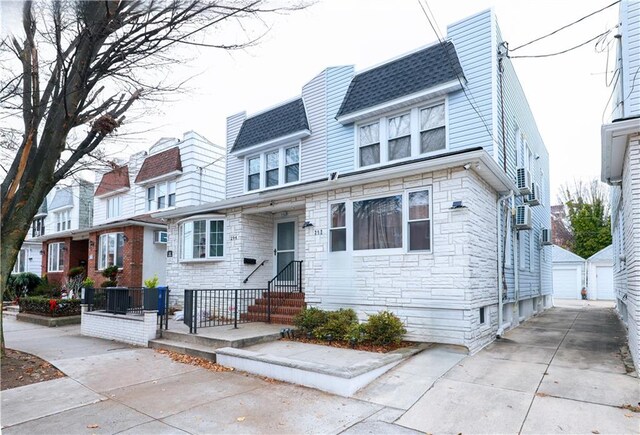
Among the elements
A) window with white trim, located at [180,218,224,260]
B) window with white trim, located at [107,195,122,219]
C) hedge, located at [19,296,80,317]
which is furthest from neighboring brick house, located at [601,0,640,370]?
window with white trim, located at [107,195,122,219]

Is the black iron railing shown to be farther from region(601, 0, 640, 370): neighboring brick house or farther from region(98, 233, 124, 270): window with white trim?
region(601, 0, 640, 370): neighboring brick house

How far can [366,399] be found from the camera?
5012 mm

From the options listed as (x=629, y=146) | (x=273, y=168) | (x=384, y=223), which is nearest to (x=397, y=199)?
(x=384, y=223)

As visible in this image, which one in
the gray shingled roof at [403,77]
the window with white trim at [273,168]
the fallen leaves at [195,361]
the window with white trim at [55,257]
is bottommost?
the fallen leaves at [195,361]

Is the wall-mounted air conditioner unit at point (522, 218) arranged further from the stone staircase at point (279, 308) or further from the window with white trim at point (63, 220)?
the window with white trim at point (63, 220)

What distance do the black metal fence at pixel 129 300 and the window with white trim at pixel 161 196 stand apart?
6722 mm

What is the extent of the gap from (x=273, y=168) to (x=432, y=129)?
5509 millimetres

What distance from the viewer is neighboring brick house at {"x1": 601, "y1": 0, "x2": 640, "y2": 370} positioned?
5.46 m

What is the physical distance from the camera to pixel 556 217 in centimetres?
3769

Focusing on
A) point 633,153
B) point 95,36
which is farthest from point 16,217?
point 633,153

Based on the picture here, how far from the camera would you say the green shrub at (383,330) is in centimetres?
708

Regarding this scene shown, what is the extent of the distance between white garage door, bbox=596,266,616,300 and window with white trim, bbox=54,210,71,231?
3269cm

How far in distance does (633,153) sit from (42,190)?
9.14 meters

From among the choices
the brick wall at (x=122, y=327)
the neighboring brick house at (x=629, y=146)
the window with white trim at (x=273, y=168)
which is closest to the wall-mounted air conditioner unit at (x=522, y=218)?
the neighboring brick house at (x=629, y=146)
